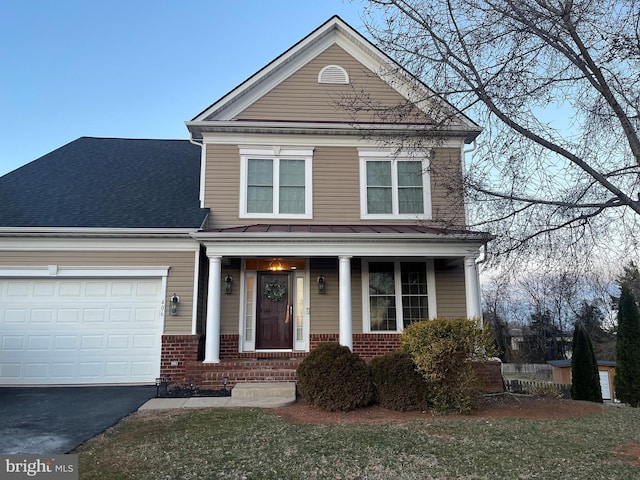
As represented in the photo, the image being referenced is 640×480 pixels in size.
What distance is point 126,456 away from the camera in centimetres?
448

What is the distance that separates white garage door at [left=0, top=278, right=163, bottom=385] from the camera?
895cm

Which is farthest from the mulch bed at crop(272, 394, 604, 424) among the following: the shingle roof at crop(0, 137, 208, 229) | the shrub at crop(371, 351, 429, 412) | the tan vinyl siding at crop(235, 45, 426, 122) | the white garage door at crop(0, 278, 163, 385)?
the tan vinyl siding at crop(235, 45, 426, 122)

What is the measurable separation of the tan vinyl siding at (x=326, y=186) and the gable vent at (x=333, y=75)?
1.92 metres

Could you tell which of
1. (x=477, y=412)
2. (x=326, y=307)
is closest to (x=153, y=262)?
(x=326, y=307)

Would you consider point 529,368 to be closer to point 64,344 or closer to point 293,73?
point 293,73

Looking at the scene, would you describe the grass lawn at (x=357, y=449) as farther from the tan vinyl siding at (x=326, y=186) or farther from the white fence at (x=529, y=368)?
the white fence at (x=529, y=368)

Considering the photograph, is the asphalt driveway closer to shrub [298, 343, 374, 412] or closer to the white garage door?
the white garage door

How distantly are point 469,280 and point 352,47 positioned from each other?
22.2 ft

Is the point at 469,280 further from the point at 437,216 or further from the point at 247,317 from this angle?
the point at 247,317

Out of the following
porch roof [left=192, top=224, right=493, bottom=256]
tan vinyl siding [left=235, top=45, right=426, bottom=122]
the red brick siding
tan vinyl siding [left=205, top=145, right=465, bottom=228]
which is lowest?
the red brick siding

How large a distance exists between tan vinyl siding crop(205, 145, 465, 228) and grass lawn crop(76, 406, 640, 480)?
5.12 metres

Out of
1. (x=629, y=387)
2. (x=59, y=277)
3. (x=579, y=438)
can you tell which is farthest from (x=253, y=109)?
(x=629, y=387)

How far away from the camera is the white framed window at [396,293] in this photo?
10109 mm

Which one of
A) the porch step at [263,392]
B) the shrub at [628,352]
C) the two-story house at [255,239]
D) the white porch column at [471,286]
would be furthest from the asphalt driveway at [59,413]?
the shrub at [628,352]
